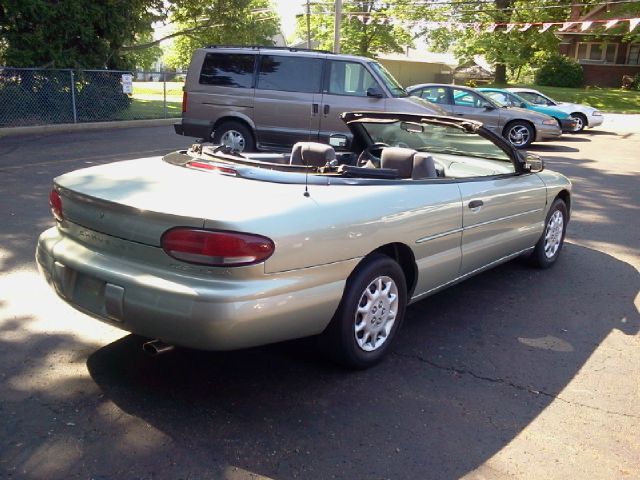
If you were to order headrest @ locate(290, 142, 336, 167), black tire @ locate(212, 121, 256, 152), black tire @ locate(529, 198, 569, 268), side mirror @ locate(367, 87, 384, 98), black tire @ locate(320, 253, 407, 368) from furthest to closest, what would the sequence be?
1. black tire @ locate(212, 121, 256, 152)
2. side mirror @ locate(367, 87, 384, 98)
3. black tire @ locate(529, 198, 569, 268)
4. headrest @ locate(290, 142, 336, 167)
5. black tire @ locate(320, 253, 407, 368)

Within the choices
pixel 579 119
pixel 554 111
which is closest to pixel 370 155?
pixel 554 111

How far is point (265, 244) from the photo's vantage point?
312 cm

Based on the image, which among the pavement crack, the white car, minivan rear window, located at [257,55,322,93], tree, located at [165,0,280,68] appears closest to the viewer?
the pavement crack

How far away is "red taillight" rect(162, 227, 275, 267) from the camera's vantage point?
307 cm

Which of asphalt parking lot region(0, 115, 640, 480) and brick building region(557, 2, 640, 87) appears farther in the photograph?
brick building region(557, 2, 640, 87)

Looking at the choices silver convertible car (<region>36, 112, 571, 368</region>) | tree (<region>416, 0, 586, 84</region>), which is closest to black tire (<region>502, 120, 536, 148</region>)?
silver convertible car (<region>36, 112, 571, 368</region>)

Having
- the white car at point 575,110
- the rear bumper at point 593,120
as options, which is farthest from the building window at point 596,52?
the white car at point 575,110

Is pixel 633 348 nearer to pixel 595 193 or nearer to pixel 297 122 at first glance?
pixel 595 193

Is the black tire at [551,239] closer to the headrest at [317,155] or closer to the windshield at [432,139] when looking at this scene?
the windshield at [432,139]

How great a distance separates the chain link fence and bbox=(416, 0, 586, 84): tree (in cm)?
2382

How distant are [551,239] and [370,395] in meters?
3.20

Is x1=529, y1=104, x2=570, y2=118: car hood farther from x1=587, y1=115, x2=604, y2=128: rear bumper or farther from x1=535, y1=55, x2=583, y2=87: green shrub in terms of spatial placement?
x1=535, y1=55, x2=583, y2=87: green shrub

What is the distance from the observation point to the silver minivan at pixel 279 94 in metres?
11.5

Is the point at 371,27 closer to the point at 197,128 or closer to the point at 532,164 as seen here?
the point at 197,128
